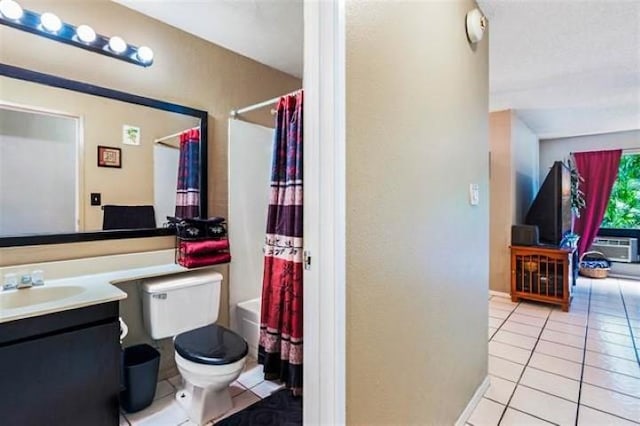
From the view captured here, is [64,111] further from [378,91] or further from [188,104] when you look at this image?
[378,91]

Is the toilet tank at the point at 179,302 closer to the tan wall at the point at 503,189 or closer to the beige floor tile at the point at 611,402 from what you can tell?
the beige floor tile at the point at 611,402

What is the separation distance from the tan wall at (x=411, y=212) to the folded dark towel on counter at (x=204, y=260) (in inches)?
56.7

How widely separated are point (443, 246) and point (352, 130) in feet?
2.59

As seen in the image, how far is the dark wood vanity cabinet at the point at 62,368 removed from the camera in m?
1.28

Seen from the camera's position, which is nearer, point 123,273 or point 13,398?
point 13,398

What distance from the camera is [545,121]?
4391 millimetres

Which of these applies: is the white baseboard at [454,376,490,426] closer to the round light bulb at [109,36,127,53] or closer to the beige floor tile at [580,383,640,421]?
the beige floor tile at [580,383,640,421]

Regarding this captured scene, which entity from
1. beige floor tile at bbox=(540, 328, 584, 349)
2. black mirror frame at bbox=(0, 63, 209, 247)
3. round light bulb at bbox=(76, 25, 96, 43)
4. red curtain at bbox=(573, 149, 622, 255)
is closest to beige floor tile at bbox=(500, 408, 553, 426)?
beige floor tile at bbox=(540, 328, 584, 349)

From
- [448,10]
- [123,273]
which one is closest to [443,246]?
[448,10]

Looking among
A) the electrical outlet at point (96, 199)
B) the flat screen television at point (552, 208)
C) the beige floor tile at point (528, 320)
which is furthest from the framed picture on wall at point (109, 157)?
the flat screen television at point (552, 208)

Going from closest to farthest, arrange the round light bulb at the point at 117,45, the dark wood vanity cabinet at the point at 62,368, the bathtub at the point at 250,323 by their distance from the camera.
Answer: the dark wood vanity cabinet at the point at 62,368, the round light bulb at the point at 117,45, the bathtub at the point at 250,323

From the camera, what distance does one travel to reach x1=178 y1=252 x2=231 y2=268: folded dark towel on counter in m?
2.11

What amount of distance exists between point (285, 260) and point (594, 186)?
552cm

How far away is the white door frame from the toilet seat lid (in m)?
0.92
